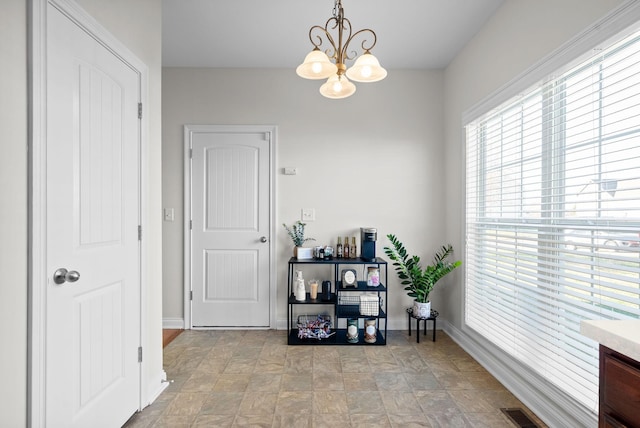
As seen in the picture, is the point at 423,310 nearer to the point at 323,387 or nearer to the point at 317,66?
the point at 323,387

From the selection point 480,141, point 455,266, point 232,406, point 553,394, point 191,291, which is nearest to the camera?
point 553,394

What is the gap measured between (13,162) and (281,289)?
8.48 ft

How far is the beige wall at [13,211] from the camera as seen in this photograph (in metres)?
1.16

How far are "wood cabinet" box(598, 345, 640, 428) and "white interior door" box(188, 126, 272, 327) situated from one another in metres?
2.87

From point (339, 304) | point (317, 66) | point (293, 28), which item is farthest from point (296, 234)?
point (317, 66)

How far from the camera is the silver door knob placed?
139cm

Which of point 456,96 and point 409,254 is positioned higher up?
point 456,96

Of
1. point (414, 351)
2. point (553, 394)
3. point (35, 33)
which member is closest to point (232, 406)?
point (414, 351)

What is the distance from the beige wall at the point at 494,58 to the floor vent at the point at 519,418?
3.59ft

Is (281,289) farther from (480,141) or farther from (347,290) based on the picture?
(480,141)

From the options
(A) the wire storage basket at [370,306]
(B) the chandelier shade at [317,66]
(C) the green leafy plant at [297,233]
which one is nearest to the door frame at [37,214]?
(B) the chandelier shade at [317,66]

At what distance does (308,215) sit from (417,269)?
1.19 metres

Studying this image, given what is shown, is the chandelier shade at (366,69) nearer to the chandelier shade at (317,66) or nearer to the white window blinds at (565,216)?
the chandelier shade at (317,66)

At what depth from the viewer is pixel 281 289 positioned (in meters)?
3.51
